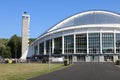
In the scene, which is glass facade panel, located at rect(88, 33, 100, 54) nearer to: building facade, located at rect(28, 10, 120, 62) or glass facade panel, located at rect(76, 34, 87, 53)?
building facade, located at rect(28, 10, 120, 62)

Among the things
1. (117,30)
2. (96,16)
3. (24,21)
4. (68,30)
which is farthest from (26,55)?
(117,30)

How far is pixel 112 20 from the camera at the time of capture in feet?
444

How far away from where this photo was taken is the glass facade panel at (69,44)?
12619 centimetres

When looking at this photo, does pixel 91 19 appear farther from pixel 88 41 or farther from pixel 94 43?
pixel 94 43

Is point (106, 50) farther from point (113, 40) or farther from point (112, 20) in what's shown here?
point (112, 20)

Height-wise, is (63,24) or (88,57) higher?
(63,24)

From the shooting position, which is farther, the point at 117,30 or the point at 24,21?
the point at 24,21

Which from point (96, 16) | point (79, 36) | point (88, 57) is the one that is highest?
point (96, 16)

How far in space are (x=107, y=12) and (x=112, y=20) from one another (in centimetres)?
1064

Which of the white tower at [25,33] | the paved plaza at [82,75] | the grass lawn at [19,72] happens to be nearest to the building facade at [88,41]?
the white tower at [25,33]

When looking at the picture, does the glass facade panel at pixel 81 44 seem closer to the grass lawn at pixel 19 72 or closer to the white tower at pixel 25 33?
the white tower at pixel 25 33

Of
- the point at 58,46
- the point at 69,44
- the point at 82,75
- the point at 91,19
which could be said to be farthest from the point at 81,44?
the point at 82,75

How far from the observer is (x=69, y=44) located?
126688 mm

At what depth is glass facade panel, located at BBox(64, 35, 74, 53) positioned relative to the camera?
126188 millimetres
